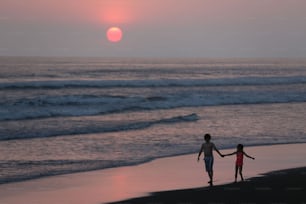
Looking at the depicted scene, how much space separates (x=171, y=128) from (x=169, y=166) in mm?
8643

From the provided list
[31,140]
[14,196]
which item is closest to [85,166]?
[14,196]

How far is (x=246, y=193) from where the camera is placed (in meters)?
12.1

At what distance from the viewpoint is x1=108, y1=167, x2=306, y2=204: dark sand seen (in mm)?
11461

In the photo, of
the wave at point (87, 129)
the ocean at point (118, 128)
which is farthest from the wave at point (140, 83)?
the wave at point (87, 129)

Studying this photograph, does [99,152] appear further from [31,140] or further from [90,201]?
[90,201]

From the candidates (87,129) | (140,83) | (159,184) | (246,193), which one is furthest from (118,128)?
(140,83)

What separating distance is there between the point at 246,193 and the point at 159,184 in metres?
2.00

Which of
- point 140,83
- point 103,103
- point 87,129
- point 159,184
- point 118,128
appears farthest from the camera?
point 140,83

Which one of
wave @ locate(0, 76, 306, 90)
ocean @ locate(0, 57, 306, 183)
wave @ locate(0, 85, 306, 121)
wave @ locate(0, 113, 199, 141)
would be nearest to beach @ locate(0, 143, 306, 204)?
ocean @ locate(0, 57, 306, 183)

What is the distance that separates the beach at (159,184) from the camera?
11.8 metres

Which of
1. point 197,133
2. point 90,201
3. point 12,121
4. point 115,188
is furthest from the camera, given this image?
point 12,121

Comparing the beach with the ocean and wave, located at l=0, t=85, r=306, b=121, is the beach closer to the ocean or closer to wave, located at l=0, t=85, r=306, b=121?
the ocean

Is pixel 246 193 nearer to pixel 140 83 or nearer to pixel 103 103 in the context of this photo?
pixel 103 103

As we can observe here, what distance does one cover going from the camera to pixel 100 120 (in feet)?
94.1
